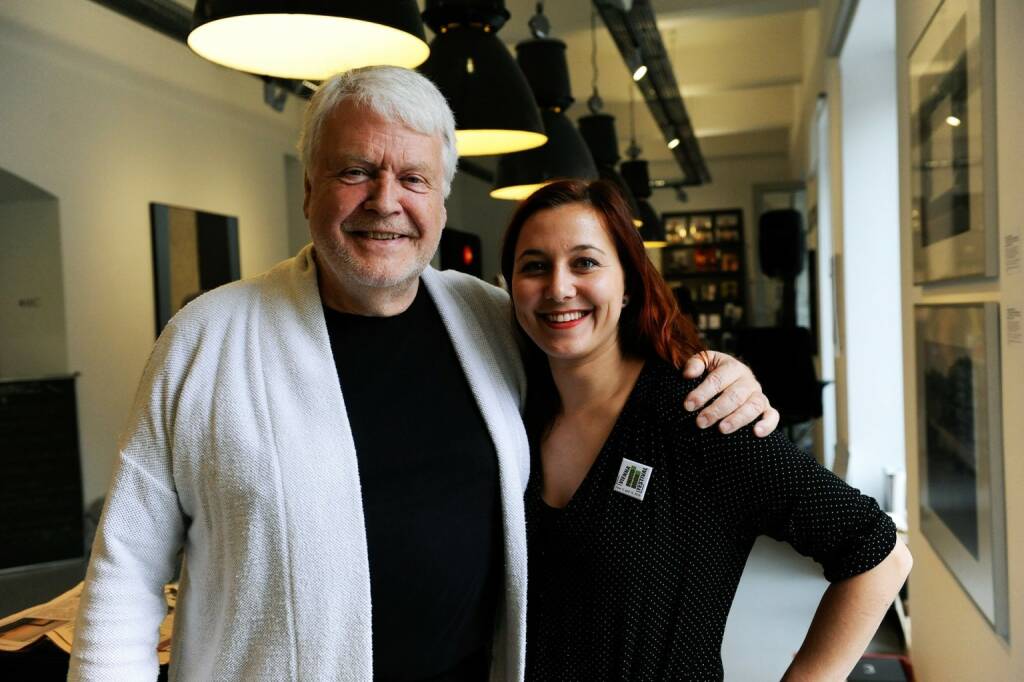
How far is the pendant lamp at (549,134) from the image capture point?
3.67 meters

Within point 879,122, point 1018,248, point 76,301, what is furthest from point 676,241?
point 1018,248

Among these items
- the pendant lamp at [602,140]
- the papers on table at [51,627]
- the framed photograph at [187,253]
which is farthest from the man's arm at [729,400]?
the framed photograph at [187,253]

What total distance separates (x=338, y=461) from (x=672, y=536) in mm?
590

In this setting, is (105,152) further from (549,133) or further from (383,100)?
(383,100)

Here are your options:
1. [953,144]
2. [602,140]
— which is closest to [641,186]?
[602,140]

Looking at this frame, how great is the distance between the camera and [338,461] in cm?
159

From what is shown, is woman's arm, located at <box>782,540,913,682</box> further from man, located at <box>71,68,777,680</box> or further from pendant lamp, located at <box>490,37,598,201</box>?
pendant lamp, located at <box>490,37,598,201</box>

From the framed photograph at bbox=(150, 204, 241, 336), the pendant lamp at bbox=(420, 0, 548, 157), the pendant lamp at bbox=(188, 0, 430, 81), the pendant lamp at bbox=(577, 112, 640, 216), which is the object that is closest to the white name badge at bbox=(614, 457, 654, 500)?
the pendant lamp at bbox=(188, 0, 430, 81)

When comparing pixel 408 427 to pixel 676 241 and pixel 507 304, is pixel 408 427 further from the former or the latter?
pixel 676 241

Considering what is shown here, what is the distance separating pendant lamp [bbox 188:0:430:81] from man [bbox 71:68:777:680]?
0.70ft

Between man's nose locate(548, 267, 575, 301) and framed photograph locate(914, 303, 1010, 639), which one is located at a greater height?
man's nose locate(548, 267, 575, 301)

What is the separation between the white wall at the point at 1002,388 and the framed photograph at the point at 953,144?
0.04 metres

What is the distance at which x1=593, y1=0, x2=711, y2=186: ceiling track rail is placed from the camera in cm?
592

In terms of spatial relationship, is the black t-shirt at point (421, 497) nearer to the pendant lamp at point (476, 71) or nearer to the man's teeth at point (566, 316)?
the man's teeth at point (566, 316)
